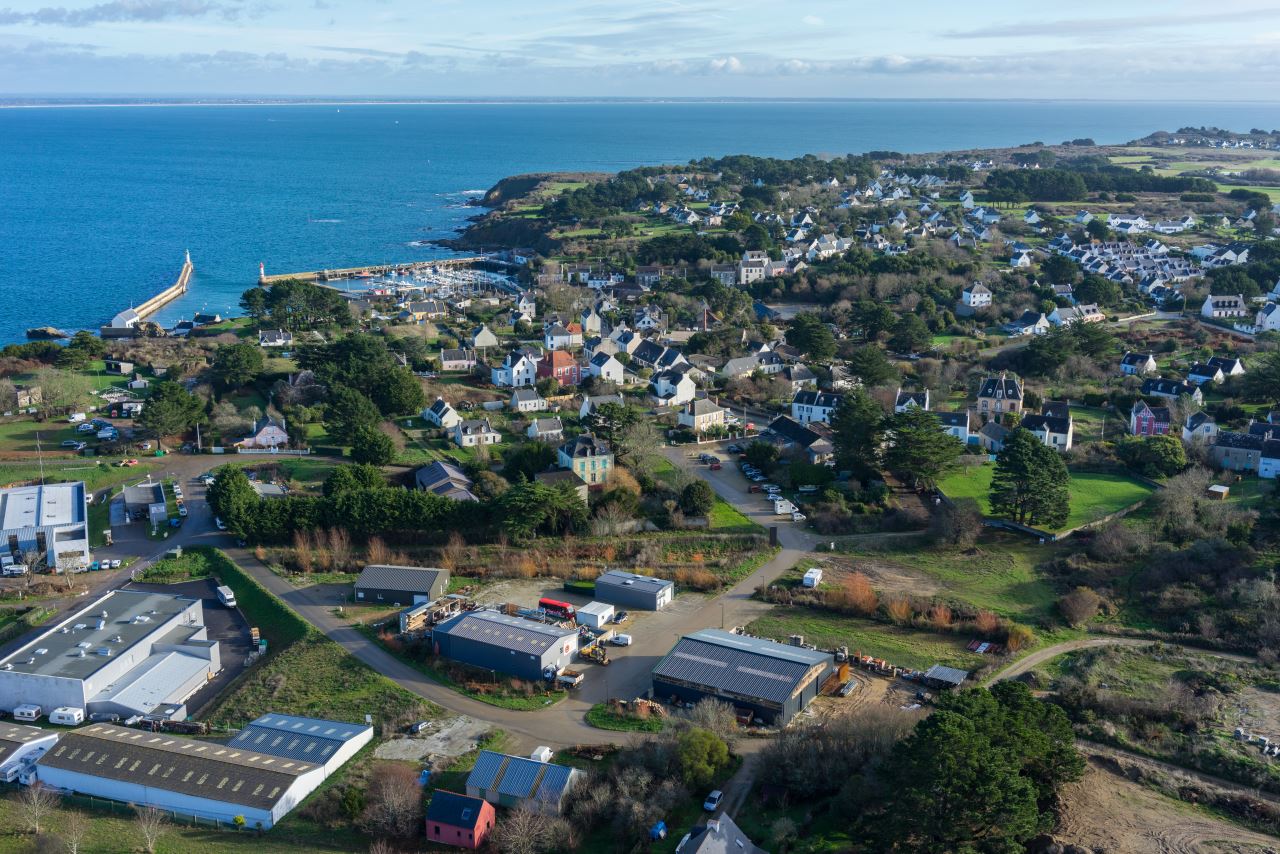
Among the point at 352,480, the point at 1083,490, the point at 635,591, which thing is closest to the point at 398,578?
the point at 352,480

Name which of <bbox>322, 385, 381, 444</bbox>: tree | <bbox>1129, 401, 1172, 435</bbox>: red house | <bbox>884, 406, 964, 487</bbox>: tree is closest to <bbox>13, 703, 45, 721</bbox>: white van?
<bbox>322, 385, 381, 444</bbox>: tree

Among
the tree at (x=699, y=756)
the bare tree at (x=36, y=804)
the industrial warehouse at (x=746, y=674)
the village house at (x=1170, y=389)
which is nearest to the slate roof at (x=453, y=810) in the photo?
the tree at (x=699, y=756)

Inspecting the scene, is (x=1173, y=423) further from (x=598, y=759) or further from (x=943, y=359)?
(x=598, y=759)

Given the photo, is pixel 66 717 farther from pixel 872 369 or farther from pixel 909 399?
pixel 872 369

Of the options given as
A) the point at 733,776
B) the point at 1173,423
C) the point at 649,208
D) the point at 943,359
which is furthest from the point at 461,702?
the point at 649,208

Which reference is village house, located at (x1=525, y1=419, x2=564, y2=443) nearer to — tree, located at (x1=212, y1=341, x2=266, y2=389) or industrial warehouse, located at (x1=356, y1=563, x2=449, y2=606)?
industrial warehouse, located at (x1=356, y1=563, x2=449, y2=606)
